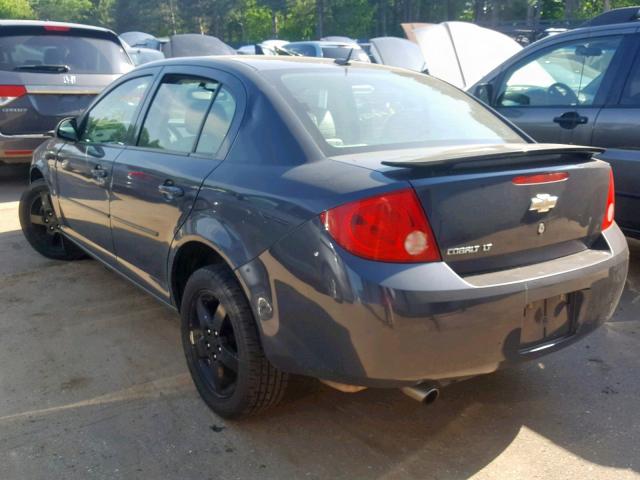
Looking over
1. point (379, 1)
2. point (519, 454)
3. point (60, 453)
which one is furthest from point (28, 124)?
point (379, 1)

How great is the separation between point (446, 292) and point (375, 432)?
2.89ft

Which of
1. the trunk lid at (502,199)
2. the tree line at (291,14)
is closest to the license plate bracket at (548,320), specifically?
the trunk lid at (502,199)

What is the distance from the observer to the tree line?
44.0 m

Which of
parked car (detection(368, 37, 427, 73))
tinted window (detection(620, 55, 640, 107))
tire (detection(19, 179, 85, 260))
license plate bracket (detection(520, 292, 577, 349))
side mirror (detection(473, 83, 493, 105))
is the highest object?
tinted window (detection(620, 55, 640, 107))

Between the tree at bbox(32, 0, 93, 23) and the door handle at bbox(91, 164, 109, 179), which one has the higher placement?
the door handle at bbox(91, 164, 109, 179)

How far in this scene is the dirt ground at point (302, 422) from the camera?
255 centimetres

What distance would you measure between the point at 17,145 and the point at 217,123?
5091 mm

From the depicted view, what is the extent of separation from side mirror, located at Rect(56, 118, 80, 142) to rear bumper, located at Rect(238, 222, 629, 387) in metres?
2.43

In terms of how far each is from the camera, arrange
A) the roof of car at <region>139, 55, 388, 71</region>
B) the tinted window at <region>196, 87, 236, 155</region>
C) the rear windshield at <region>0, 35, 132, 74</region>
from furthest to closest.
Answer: the rear windshield at <region>0, 35, 132, 74</region>
the roof of car at <region>139, 55, 388, 71</region>
the tinted window at <region>196, 87, 236, 155</region>

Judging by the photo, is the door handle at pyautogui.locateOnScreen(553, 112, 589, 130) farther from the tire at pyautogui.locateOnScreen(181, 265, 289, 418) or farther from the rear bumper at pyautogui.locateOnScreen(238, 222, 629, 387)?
the tire at pyautogui.locateOnScreen(181, 265, 289, 418)

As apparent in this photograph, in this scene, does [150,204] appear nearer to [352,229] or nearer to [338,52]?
[352,229]

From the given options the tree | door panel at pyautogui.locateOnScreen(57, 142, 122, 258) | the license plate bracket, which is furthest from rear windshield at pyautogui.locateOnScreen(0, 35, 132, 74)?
the tree

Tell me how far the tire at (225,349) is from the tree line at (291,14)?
121ft

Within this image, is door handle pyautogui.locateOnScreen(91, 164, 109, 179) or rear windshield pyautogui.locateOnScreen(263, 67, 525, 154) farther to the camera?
door handle pyautogui.locateOnScreen(91, 164, 109, 179)
